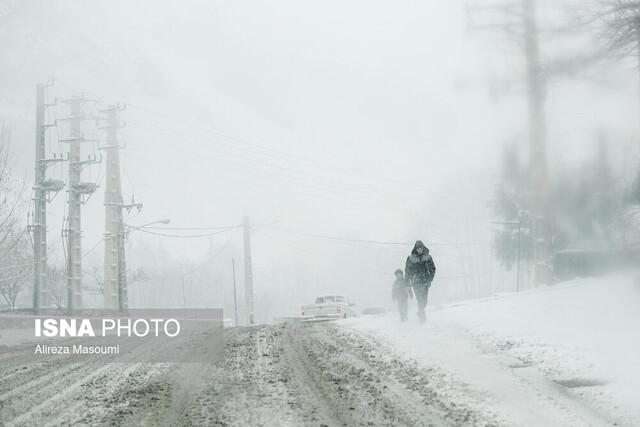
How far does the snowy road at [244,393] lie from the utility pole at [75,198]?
23.7 metres

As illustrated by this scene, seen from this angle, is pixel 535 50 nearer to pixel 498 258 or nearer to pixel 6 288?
pixel 498 258

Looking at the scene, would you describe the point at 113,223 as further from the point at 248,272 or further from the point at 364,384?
the point at 364,384

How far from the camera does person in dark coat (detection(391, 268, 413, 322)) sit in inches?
739

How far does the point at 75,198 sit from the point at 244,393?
1195 inches

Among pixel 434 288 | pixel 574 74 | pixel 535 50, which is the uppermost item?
pixel 535 50

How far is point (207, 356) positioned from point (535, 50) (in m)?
14.2

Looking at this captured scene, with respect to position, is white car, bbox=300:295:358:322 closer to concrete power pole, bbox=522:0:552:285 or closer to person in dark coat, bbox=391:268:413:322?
concrete power pole, bbox=522:0:552:285

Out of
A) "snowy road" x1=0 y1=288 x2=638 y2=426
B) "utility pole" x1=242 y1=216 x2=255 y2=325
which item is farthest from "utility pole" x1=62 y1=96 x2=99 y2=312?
"snowy road" x1=0 y1=288 x2=638 y2=426

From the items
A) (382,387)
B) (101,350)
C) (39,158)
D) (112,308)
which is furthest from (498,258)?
(382,387)

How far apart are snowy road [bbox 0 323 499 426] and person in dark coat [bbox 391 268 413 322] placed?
18.9ft

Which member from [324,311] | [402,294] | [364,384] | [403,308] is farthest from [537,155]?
[364,384]

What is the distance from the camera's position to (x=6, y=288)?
63.8 meters

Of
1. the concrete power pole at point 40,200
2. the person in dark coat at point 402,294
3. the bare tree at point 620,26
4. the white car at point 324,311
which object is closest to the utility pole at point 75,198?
the concrete power pole at point 40,200

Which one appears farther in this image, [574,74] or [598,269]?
[598,269]
